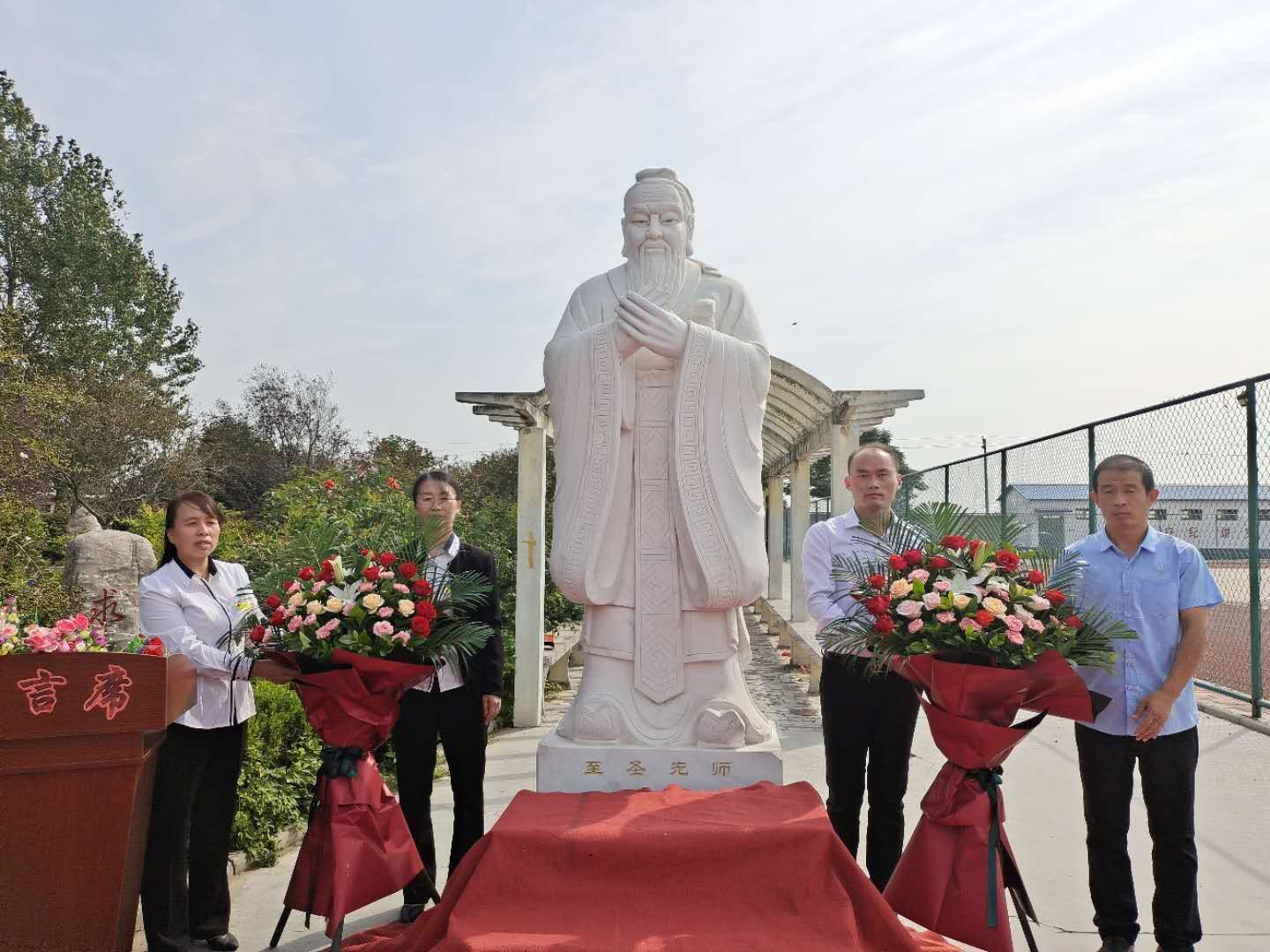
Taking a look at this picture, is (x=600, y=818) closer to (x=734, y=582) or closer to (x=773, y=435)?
(x=734, y=582)

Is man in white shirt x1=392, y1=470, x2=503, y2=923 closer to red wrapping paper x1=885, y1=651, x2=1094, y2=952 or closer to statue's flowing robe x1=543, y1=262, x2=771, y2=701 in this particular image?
statue's flowing robe x1=543, y1=262, x2=771, y2=701

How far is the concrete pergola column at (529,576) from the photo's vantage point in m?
6.80

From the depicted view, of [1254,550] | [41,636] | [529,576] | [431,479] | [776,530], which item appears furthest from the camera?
[776,530]

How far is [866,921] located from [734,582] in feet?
3.70

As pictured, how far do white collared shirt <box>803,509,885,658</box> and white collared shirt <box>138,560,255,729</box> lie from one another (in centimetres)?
199

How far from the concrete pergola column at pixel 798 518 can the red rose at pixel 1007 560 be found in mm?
7969

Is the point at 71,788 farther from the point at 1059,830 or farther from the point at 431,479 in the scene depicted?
the point at 1059,830

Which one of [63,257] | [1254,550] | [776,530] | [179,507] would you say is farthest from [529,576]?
[63,257]

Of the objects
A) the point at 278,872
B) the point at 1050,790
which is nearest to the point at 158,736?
the point at 278,872

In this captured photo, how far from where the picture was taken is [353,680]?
9.27ft

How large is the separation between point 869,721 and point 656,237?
1.96 meters

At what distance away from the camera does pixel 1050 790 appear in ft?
16.9

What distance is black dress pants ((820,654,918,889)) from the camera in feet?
10.6

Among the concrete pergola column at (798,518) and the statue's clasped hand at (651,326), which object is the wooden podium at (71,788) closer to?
the statue's clasped hand at (651,326)
